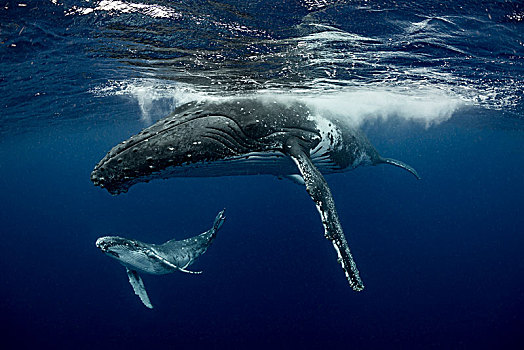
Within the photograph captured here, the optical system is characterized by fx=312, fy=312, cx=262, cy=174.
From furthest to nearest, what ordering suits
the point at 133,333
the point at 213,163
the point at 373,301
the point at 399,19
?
1. the point at 373,301
2. the point at 133,333
3. the point at 399,19
4. the point at 213,163

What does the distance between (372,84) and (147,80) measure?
911cm

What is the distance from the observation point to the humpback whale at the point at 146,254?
4.72 metres

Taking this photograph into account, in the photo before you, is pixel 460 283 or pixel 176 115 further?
pixel 460 283

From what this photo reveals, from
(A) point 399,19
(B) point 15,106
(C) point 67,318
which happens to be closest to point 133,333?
(C) point 67,318

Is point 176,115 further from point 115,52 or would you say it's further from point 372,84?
point 372,84

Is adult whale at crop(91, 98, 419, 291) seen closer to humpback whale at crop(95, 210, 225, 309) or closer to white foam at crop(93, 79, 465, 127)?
humpback whale at crop(95, 210, 225, 309)

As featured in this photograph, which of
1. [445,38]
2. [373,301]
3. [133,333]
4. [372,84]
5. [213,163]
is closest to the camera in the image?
[213,163]

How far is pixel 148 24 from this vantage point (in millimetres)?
6852

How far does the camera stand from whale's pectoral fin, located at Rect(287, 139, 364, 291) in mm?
3557

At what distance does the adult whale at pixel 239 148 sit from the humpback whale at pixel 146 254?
921 mm

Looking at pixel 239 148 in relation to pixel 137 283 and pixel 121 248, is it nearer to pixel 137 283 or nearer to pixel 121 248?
pixel 121 248

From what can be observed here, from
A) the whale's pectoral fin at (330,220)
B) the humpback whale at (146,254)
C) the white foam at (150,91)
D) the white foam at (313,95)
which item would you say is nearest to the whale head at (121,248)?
the humpback whale at (146,254)

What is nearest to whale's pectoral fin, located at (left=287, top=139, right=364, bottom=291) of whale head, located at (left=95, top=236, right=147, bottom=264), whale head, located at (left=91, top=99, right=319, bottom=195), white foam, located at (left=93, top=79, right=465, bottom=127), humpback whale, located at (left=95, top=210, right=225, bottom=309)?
whale head, located at (left=91, top=99, right=319, bottom=195)

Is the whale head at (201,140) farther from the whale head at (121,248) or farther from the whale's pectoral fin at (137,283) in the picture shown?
the whale's pectoral fin at (137,283)
